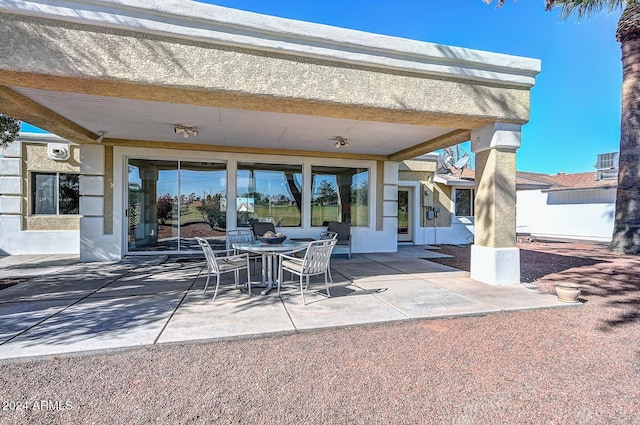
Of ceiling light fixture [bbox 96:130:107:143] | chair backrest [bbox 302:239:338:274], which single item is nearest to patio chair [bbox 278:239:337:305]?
chair backrest [bbox 302:239:338:274]

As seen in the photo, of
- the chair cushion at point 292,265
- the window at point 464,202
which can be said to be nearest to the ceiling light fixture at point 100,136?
the chair cushion at point 292,265

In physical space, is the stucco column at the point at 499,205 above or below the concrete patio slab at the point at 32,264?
above

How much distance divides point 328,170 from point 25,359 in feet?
26.3

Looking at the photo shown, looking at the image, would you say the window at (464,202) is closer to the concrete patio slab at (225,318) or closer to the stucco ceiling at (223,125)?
the stucco ceiling at (223,125)

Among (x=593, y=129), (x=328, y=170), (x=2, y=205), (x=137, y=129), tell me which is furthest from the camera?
(x=593, y=129)

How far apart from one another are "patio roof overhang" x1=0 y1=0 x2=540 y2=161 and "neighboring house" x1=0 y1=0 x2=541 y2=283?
0.06ft

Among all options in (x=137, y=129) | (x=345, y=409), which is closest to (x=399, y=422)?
(x=345, y=409)

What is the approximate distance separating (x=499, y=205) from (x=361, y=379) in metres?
4.37

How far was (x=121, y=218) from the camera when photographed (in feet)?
26.5

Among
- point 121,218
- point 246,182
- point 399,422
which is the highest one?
point 246,182

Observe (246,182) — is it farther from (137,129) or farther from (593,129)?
(593,129)

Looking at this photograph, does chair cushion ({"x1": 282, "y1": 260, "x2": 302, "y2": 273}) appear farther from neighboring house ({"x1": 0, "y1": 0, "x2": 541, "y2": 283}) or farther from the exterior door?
the exterior door

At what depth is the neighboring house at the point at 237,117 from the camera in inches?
152

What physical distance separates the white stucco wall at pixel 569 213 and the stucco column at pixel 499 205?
40.5 feet
